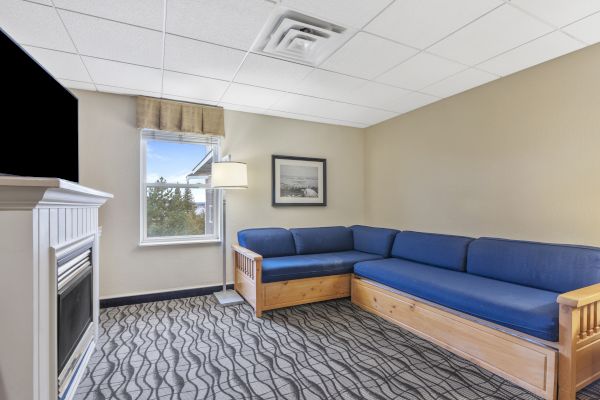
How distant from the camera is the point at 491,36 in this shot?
2141mm

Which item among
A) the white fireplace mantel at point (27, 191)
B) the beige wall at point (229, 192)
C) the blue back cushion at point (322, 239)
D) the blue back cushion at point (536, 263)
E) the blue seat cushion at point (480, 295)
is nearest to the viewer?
the white fireplace mantel at point (27, 191)

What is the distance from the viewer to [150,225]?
3.47 m

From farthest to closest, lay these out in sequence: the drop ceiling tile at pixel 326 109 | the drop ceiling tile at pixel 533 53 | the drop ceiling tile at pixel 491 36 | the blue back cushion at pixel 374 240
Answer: the blue back cushion at pixel 374 240, the drop ceiling tile at pixel 326 109, the drop ceiling tile at pixel 533 53, the drop ceiling tile at pixel 491 36

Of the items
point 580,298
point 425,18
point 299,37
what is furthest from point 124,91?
point 580,298

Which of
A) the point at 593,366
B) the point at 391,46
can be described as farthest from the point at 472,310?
the point at 391,46

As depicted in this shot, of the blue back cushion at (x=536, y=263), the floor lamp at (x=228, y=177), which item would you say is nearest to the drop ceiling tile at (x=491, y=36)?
the blue back cushion at (x=536, y=263)

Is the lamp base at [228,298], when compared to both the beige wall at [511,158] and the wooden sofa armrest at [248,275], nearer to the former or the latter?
the wooden sofa armrest at [248,275]

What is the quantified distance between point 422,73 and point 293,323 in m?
2.66

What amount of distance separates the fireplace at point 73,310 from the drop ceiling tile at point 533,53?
339 centimetres

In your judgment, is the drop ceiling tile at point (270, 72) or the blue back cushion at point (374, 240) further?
the blue back cushion at point (374, 240)

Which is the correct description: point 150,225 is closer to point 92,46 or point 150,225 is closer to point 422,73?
point 92,46

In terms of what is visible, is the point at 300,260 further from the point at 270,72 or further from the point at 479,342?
the point at 270,72

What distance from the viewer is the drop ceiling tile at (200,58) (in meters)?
2.23

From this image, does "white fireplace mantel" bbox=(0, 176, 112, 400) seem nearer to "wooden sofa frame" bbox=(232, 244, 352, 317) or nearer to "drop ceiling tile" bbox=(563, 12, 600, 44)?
"wooden sofa frame" bbox=(232, 244, 352, 317)
